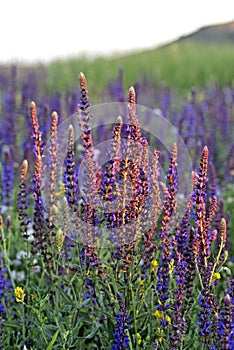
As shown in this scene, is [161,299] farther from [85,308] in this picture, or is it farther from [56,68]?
[56,68]

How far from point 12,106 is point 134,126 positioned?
4.51 m

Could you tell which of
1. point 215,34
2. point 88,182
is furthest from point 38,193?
point 215,34

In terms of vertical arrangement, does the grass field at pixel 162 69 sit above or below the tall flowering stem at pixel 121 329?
above

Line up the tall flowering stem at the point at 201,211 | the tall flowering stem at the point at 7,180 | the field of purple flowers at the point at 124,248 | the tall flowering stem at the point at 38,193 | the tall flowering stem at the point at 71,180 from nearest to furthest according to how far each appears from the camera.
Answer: the tall flowering stem at the point at 201,211 → the field of purple flowers at the point at 124,248 → the tall flowering stem at the point at 71,180 → the tall flowering stem at the point at 38,193 → the tall flowering stem at the point at 7,180

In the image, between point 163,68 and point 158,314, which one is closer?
point 158,314

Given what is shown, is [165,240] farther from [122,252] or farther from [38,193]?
[38,193]

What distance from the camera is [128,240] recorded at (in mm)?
2578

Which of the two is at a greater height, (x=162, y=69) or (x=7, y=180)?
(x=162, y=69)

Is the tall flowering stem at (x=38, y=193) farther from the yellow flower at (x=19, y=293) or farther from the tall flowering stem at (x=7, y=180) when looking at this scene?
the tall flowering stem at (x=7, y=180)

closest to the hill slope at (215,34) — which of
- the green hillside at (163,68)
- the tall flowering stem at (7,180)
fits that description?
the green hillside at (163,68)

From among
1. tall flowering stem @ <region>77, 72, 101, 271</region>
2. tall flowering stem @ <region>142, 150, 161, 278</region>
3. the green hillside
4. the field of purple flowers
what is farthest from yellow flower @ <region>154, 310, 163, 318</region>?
the green hillside

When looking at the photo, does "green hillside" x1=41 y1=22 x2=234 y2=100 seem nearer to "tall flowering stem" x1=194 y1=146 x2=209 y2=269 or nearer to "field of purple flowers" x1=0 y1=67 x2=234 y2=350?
"field of purple flowers" x1=0 y1=67 x2=234 y2=350

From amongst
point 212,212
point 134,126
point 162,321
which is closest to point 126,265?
point 162,321

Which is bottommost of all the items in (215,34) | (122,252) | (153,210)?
(122,252)
